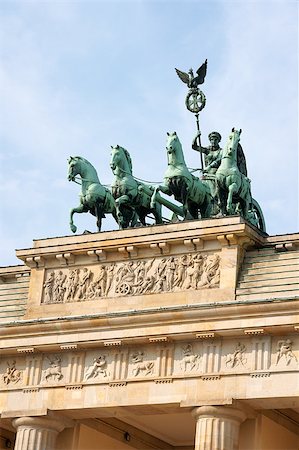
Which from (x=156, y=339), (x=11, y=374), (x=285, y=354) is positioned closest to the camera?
(x=285, y=354)

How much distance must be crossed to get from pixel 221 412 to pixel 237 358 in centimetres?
151

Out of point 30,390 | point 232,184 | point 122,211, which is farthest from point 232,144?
point 30,390

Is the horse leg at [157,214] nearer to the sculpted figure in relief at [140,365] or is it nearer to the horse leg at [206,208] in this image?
the horse leg at [206,208]

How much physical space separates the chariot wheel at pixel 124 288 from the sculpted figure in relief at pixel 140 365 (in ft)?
6.47

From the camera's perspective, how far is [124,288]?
120 ft

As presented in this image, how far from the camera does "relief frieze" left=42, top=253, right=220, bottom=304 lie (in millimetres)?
35594

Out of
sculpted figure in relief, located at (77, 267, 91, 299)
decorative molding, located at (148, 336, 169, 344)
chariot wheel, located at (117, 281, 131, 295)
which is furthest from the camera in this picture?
sculpted figure in relief, located at (77, 267, 91, 299)

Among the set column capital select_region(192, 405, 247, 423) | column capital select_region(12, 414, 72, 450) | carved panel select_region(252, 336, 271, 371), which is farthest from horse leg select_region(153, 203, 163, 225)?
column capital select_region(12, 414, 72, 450)

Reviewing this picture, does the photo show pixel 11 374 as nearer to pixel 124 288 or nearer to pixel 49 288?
pixel 49 288

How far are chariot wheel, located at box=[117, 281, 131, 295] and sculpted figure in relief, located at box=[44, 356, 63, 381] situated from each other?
2651 mm

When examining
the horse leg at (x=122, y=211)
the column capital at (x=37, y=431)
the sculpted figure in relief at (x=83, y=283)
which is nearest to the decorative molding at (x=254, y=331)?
the sculpted figure in relief at (x=83, y=283)

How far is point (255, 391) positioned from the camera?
109 feet

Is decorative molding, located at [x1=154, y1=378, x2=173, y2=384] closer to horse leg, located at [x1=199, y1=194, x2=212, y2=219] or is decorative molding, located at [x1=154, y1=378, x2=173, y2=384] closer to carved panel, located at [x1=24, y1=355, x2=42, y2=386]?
carved panel, located at [x1=24, y1=355, x2=42, y2=386]

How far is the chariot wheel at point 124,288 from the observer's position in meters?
36.5
